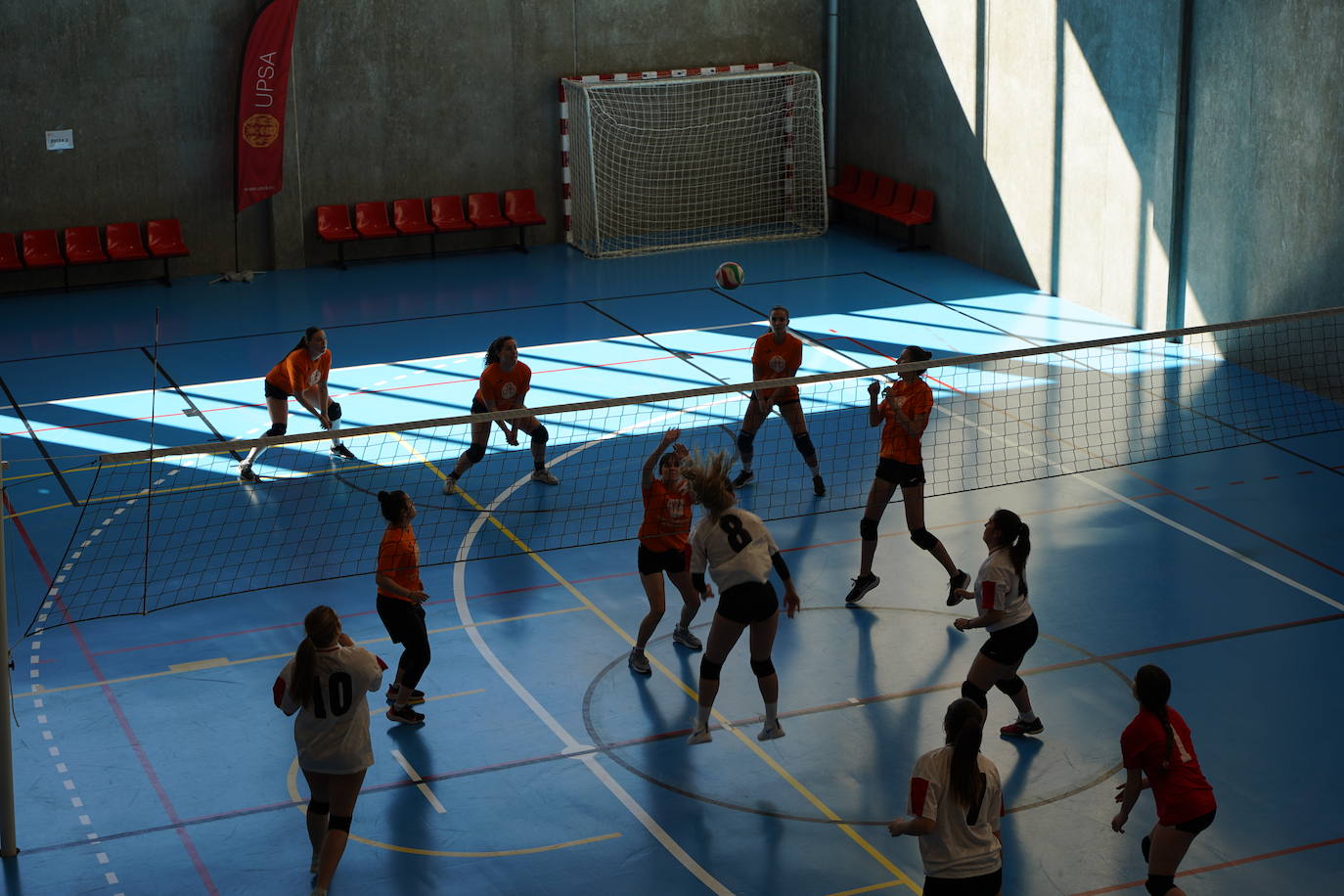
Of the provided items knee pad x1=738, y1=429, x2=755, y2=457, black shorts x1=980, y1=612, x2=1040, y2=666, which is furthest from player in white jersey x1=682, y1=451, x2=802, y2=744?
knee pad x1=738, y1=429, x2=755, y2=457

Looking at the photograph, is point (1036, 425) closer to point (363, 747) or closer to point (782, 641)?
point (782, 641)

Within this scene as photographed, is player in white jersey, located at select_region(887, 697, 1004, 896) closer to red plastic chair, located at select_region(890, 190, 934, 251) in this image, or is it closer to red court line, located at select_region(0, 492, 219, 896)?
red court line, located at select_region(0, 492, 219, 896)

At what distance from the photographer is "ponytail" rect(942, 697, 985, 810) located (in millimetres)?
6672

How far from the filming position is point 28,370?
18.5 m

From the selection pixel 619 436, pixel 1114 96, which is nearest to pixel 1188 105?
pixel 1114 96

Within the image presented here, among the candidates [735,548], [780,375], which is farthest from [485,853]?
[780,375]

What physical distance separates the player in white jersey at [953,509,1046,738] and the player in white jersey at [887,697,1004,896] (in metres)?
2.13

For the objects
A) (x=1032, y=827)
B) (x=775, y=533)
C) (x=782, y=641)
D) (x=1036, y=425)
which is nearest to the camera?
(x=1032, y=827)

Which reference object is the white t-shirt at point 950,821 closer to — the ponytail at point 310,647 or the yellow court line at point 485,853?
the yellow court line at point 485,853

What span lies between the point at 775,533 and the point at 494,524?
2.49 meters

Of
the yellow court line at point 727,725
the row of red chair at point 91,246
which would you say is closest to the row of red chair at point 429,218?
the row of red chair at point 91,246

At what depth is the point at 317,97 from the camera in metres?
22.9

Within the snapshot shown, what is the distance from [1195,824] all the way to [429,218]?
60.3ft

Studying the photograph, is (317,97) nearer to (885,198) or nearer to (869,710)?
(885,198)
